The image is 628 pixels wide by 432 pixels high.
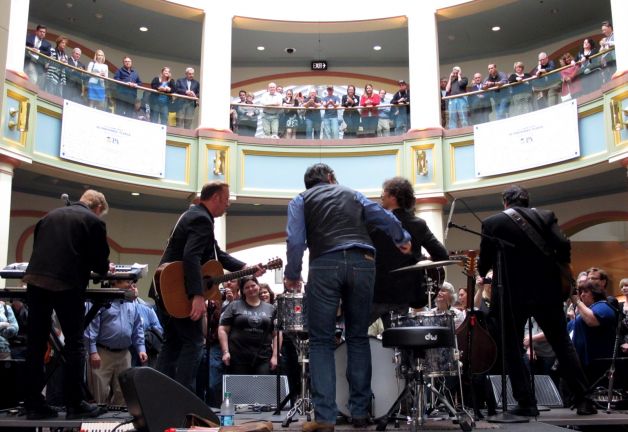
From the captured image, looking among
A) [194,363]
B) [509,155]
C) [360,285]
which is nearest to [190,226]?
[194,363]

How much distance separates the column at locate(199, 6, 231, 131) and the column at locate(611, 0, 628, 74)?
7011 millimetres

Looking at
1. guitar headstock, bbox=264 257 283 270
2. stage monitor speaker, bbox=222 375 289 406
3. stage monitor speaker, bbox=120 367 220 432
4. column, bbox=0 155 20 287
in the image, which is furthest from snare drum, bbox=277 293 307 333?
column, bbox=0 155 20 287

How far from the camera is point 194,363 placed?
458 centimetres

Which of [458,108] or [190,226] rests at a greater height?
[458,108]

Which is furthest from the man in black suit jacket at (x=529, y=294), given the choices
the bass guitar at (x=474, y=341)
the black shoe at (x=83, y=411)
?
the black shoe at (x=83, y=411)

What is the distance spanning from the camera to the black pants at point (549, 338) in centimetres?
466

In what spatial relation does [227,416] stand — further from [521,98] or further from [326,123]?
[326,123]

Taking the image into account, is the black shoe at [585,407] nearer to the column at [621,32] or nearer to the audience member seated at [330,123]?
the column at [621,32]

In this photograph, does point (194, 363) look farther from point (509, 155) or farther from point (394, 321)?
point (509, 155)

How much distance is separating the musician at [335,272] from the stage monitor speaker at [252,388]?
8.09ft

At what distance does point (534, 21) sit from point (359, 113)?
4534 millimetres

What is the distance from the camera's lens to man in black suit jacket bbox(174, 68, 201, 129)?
13461mm

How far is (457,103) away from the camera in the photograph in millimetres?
13344

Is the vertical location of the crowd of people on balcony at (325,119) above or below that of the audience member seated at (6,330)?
above
